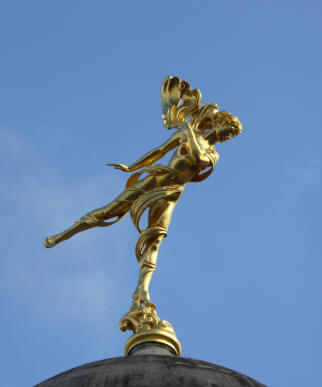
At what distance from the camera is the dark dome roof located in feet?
31.8

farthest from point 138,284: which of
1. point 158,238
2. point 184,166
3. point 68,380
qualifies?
point 68,380

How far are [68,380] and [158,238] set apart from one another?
4.15 m

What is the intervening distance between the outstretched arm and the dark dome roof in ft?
16.2

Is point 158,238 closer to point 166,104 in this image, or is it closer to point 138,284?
point 138,284

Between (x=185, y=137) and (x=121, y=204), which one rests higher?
(x=185, y=137)

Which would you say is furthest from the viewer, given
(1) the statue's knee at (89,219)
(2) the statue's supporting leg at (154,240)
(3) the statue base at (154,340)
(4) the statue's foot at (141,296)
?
(1) the statue's knee at (89,219)

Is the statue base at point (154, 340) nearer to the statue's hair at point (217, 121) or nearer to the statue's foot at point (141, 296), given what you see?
the statue's foot at point (141, 296)

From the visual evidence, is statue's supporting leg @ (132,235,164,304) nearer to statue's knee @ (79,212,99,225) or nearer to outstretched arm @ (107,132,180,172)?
statue's knee @ (79,212,99,225)

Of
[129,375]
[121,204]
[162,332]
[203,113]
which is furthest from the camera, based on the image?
[203,113]

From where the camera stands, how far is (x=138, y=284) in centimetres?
1333

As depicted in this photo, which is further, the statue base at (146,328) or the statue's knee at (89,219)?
the statue's knee at (89,219)

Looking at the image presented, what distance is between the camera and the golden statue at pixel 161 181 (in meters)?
13.8

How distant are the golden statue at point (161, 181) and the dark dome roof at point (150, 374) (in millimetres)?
2314

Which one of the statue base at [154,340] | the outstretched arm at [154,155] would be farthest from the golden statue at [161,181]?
the statue base at [154,340]
